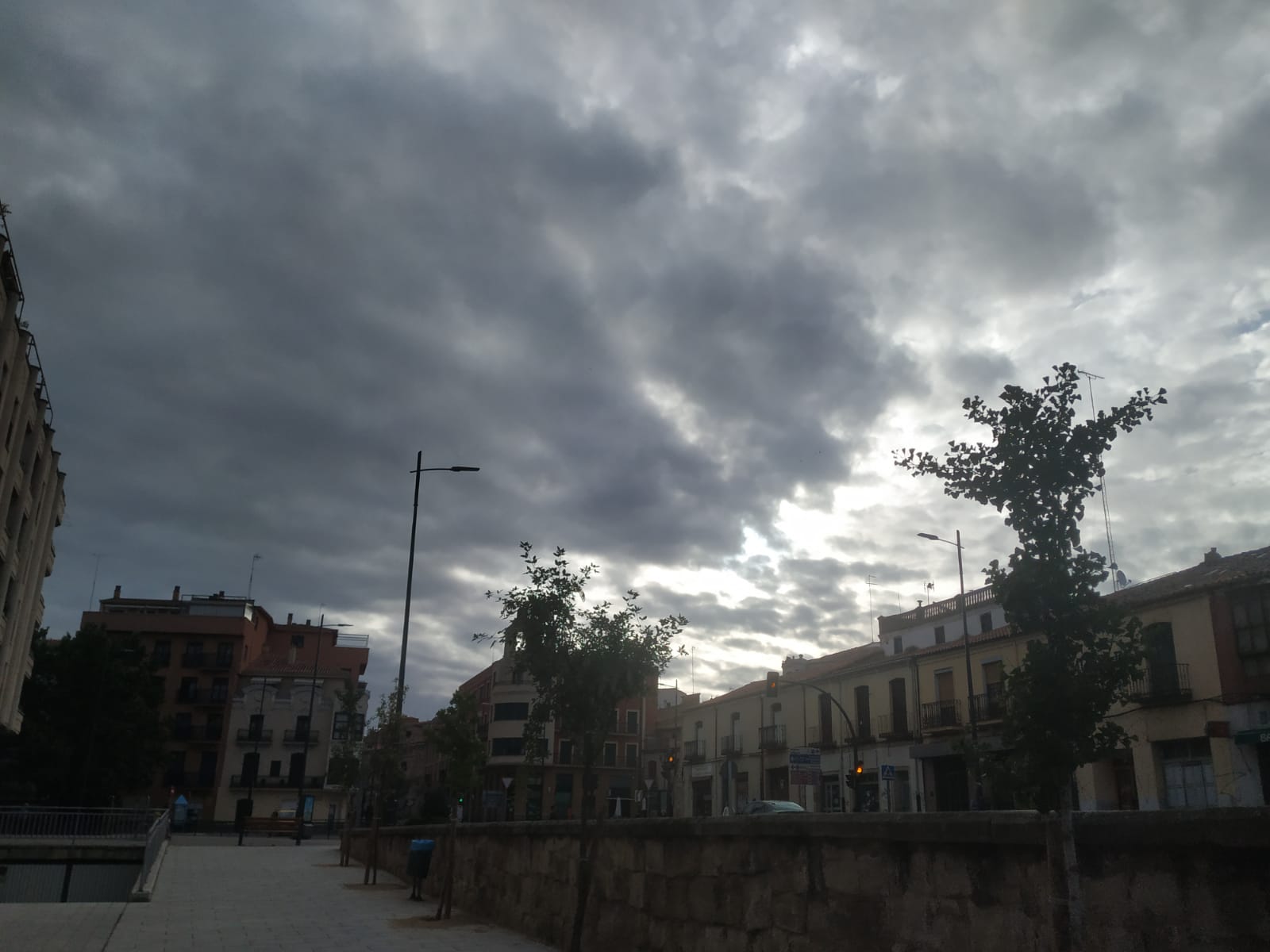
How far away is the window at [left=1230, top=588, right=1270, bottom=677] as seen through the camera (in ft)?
88.4

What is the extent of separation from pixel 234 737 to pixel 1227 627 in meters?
59.6

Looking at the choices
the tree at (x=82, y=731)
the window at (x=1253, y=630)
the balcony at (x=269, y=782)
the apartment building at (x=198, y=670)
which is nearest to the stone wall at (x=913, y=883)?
the window at (x=1253, y=630)

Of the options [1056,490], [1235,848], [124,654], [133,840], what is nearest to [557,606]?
[1056,490]

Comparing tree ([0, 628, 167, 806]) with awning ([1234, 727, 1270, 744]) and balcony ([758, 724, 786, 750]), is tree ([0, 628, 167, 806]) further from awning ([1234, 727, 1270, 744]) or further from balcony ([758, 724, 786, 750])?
awning ([1234, 727, 1270, 744])

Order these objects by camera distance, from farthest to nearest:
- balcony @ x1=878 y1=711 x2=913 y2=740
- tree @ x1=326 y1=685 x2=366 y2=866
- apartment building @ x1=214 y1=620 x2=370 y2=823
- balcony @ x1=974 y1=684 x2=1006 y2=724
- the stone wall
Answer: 1. apartment building @ x1=214 y1=620 x2=370 y2=823
2. balcony @ x1=878 y1=711 x2=913 y2=740
3. balcony @ x1=974 y1=684 x2=1006 y2=724
4. tree @ x1=326 y1=685 x2=366 y2=866
5. the stone wall

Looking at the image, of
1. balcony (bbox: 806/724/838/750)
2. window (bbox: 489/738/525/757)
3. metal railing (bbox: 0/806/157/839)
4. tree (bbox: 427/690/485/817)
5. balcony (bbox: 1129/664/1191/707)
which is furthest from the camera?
window (bbox: 489/738/525/757)

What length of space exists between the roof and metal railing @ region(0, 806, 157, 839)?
101 ft

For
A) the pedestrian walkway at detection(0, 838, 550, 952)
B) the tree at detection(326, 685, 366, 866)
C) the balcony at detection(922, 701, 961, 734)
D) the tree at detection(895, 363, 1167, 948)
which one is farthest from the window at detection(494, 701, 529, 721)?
the tree at detection(895, 363, 1167, 948)

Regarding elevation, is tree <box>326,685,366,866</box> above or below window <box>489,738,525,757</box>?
below

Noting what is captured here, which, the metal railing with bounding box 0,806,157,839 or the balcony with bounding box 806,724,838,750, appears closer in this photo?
the metal railing with bounding box 0,806,157,839

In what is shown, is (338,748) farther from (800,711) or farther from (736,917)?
(736,917)

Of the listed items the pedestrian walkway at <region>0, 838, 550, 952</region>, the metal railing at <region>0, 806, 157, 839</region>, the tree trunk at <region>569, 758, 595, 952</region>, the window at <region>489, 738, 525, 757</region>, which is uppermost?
the window at <region>489, 738, 525, 757</region>

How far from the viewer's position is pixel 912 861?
578 cm

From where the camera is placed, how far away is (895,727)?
42.0m
